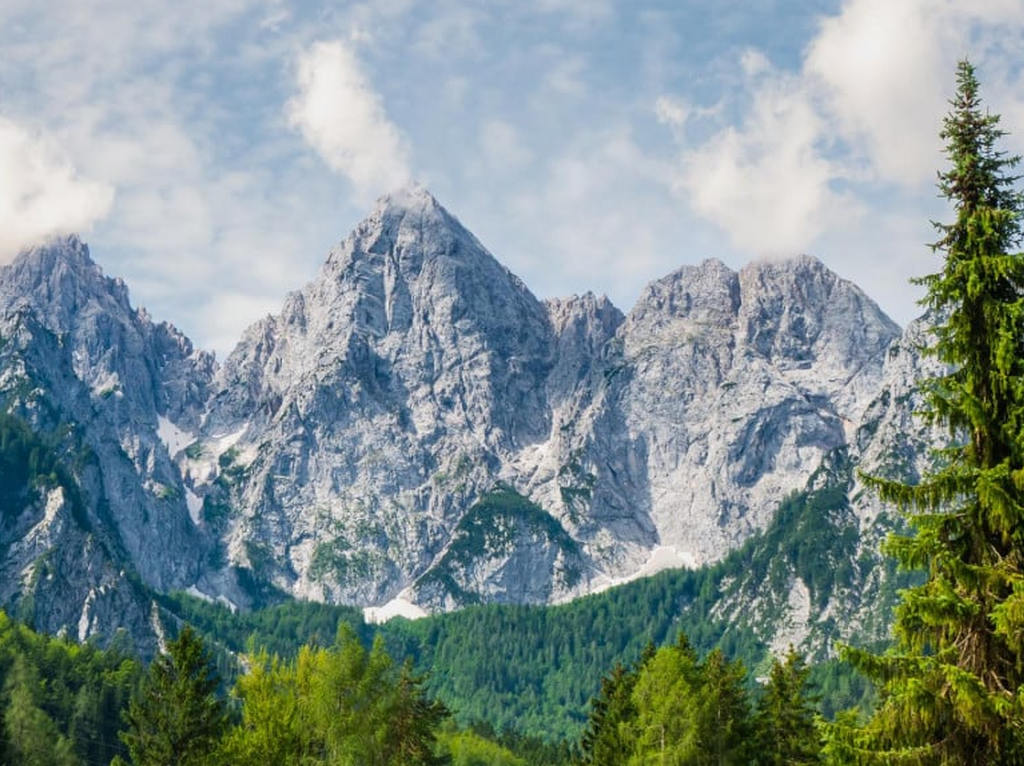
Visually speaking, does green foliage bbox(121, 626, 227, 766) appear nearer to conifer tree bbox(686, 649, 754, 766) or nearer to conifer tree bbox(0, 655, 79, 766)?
conifer tree bbox(686, 649, 754, 766)

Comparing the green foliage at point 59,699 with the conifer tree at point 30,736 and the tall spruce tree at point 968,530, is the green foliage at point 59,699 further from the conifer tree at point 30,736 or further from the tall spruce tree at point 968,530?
the tall spruce tree at point 968,530

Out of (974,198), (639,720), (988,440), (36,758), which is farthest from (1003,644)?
(36,758)

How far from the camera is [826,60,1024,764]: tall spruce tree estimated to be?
19.2 metres

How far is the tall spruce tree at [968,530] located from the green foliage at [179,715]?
48.2 meters

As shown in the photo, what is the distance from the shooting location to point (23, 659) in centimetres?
11869

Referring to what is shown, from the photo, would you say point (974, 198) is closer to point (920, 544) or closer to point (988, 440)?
point (988, 440)

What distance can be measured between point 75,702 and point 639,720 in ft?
277

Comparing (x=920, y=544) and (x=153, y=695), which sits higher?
(x=920, y=544)

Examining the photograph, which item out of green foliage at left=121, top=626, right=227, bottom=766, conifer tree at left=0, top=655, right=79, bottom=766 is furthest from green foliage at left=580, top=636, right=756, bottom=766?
conifer tree at left=0, top=655, right=79, bottom=766

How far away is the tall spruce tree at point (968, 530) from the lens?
1925 centimetres

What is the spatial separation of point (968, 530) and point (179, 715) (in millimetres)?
50835

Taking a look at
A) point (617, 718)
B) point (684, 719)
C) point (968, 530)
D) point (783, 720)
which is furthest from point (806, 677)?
point (968, 530)

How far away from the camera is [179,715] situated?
60.5 m

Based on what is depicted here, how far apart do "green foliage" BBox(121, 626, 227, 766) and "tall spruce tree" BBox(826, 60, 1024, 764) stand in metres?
48.2
